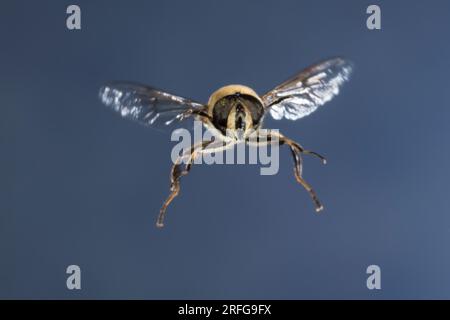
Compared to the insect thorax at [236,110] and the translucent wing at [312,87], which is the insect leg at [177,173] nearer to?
the insect thorax at [236,110]

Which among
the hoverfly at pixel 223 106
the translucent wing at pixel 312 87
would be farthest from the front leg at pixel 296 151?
the translucent wing at pixel 312 87

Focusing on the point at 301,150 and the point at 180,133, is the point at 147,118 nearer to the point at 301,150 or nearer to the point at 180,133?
the point at 180,133

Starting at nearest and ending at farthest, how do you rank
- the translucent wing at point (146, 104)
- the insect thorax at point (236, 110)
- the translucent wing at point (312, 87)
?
the translucent wing at point (146, 104) < the insect thorax at point (236, 110) < the translucent wing at point (312, 87)

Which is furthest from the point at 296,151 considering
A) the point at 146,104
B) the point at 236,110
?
the point at 146,104

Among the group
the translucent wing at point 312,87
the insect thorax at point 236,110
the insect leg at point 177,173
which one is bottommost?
the insect leg at point 177,173

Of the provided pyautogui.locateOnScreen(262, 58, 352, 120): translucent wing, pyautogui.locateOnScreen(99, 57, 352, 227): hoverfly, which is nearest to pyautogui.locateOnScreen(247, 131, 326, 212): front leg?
pyautogui.locateOnScreen(99, 57, 352, 227): hoverfly

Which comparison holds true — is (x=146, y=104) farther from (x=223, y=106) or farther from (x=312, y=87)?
(x=312, y=87)

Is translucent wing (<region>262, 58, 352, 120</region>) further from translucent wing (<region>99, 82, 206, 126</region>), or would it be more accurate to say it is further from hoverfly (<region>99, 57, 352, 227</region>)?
translucent wing (<region>99, 82, 206, 126</region>)

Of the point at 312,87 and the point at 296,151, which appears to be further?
the point at 312,87
